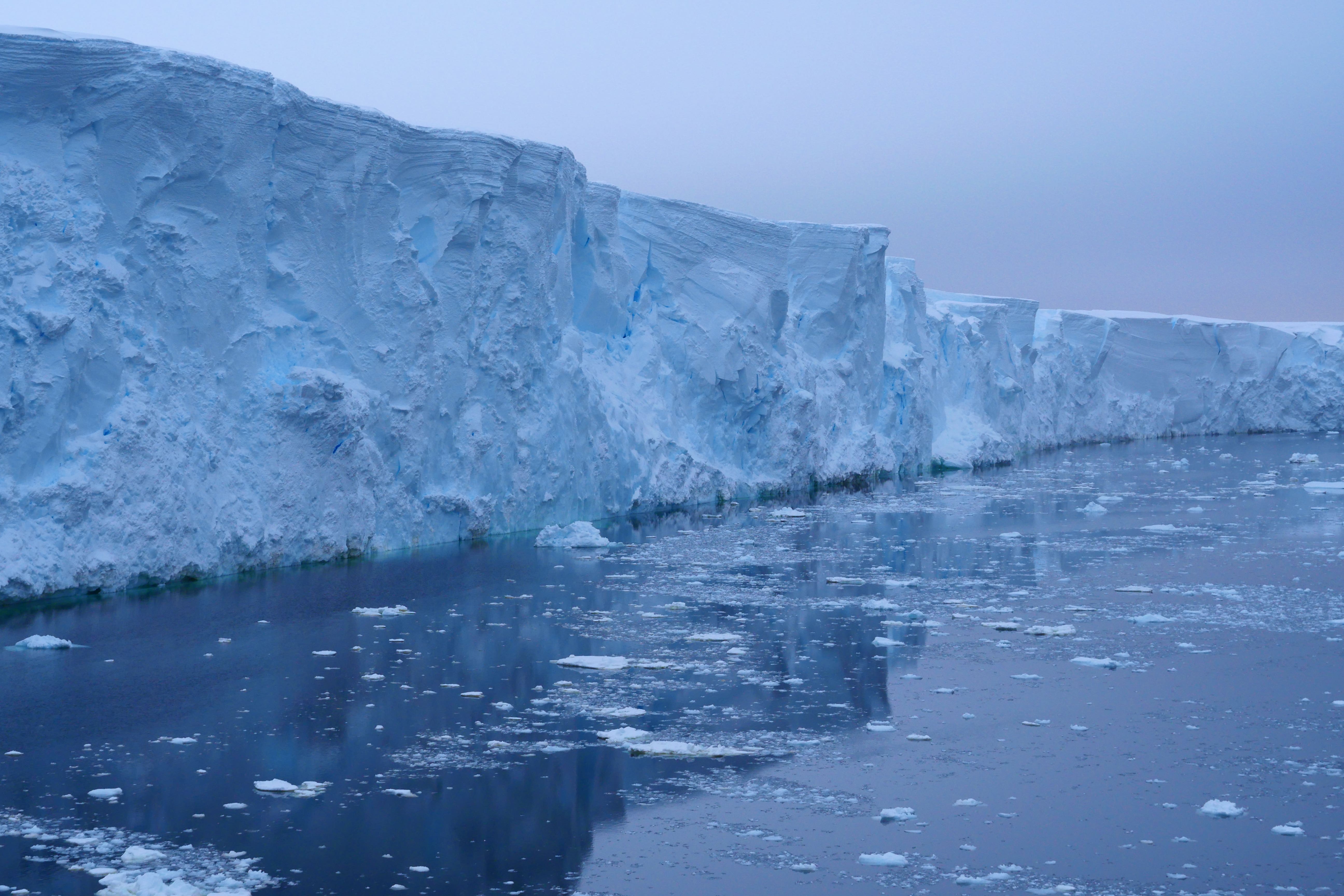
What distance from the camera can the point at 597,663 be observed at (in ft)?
24.2

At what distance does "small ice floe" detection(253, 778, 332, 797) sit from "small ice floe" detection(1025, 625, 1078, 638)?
5.00 metres

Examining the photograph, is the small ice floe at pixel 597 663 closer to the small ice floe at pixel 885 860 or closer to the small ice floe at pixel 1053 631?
the small ice floe at pixel 1053 631

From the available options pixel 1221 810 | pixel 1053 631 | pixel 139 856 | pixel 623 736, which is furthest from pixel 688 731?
pixel 1053 631

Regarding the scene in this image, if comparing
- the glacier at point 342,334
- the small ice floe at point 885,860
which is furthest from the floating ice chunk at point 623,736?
the glacier at point 342,334

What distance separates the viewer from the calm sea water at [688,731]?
4250mm

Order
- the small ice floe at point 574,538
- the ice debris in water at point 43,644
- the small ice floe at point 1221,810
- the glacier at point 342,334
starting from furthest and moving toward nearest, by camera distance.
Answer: the small ice floe at point 574,538 → the glacier at point 342,334 → the ice debris in water at point 43,644 → the small ice floe at point 1221,810

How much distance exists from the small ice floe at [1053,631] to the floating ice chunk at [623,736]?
3518 mm

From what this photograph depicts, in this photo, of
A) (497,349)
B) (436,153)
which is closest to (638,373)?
(497,349)

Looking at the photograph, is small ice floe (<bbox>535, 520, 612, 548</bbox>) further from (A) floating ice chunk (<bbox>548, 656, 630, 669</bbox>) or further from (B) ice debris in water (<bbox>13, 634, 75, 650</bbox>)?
(B) ice debris in water (<bbox>13, 634, 75, 650</bbox>)

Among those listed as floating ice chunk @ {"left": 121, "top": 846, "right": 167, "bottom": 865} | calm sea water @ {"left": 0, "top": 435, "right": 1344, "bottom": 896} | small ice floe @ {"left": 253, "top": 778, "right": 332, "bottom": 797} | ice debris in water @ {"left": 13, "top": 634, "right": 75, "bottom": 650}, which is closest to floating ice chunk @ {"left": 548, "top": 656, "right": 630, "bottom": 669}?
calm sea water @ {"left": 0, "top": 435, "right": 1344, "bottom": 896}

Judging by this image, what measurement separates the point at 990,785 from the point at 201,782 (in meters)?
3.21

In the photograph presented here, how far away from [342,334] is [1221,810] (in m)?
9.19

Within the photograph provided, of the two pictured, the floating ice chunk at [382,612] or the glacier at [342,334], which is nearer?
the floating ice chunk at [382,612]

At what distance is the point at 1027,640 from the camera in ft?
26.7
